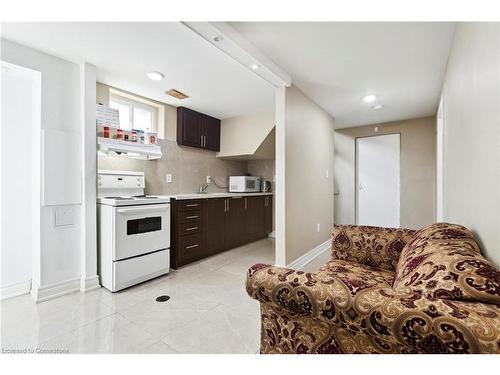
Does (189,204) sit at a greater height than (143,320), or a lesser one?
greater

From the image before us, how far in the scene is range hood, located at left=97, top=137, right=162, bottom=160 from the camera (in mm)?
2421

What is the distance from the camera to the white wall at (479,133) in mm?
912

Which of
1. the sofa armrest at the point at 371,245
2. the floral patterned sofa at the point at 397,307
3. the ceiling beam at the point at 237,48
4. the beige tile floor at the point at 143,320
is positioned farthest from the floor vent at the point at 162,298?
the ceiling beam at the point at 237,48

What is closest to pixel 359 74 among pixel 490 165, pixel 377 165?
pixel 490 165

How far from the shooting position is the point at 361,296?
71 cm

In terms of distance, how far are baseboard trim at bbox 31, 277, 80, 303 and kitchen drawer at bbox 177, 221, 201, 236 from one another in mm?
1066

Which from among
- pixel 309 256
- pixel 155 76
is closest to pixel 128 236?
pixel 155 76

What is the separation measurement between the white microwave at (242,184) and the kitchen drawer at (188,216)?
117 cm

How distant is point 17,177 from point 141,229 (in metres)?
1.17

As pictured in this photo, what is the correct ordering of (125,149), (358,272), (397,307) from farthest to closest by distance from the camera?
(125,149) → (358,272) → (397,307)

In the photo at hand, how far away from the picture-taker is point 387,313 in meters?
0.65

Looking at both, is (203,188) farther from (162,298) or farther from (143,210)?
(162,298)

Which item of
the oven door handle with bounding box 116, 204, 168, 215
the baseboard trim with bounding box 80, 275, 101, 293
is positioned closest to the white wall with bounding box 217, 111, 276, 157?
the oven door handle with bounding box 116, 204, 168, 215

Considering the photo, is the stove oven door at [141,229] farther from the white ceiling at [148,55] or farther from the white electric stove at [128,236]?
the white ceiling at [148,55]
